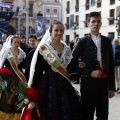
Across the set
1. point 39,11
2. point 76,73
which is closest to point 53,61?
point 76,73

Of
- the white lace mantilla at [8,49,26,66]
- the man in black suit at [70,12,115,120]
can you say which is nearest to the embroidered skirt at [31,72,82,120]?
the man in black suit at [70,12,115,120]

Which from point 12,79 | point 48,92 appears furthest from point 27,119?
point 12,79

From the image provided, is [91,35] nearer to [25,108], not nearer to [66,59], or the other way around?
[66,59]

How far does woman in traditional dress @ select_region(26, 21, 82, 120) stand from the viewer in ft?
11.3

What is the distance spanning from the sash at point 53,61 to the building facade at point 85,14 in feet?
72.2

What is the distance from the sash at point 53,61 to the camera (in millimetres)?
3486

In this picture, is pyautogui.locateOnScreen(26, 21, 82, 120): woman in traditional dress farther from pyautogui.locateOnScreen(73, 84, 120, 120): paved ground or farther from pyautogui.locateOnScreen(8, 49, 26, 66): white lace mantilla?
pyautogui.locateOnScreen(73, 84, 120, 120): paved ground

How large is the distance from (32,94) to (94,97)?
61 centimetres

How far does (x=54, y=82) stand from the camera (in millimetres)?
3469

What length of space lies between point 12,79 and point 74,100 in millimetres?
1676

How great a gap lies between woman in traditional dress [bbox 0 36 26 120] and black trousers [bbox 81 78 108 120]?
1.56 metres

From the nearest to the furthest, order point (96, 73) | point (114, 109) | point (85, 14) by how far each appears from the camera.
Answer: point (96, 73) → point (114, 109) → point (85, 14)

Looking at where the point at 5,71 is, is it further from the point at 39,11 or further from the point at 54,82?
the point at 39,11

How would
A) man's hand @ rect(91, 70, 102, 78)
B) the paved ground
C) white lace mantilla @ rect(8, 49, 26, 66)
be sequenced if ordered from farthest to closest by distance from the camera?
the paved ground
white lace mantilla @ rect(8, 49, 26, 66)
man's hand @ rect(91, 70, 102, 78)
